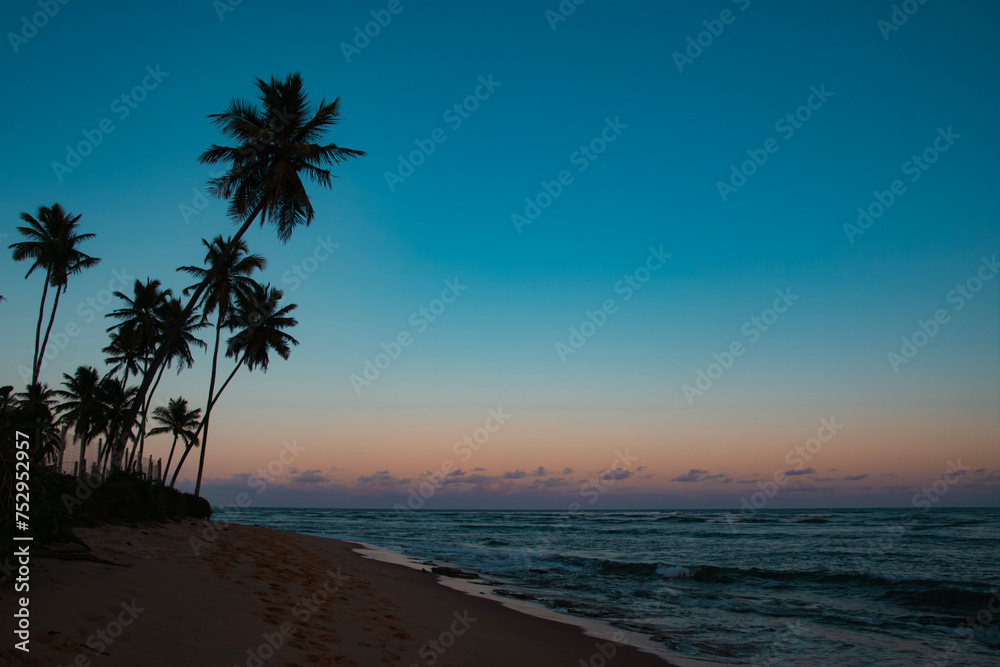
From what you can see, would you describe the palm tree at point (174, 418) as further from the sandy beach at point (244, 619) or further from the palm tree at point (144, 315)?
the sandy beach at point (244, 619)

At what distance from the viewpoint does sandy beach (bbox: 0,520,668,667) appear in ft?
14.1

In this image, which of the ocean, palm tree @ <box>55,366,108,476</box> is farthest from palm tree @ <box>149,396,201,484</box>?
the ocean

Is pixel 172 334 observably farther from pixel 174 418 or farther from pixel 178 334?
pixel 174 418

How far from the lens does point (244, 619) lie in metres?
5.73

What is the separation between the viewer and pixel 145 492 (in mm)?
13875

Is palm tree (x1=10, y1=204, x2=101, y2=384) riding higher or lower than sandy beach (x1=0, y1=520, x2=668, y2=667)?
higher

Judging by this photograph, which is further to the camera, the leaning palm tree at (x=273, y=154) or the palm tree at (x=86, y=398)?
the palm tree at (x=86, y=398)

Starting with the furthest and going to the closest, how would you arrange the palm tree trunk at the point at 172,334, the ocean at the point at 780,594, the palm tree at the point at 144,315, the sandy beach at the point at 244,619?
the palm tree at the point at 144,315 → the palm tree trunk at the point at 172,334 → the ocean at the point at 780,594 → the sandy beach at the point at 244,619

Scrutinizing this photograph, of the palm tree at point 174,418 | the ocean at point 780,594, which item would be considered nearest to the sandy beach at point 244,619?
the ocean at point 780,594

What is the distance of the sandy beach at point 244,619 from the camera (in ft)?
14.1

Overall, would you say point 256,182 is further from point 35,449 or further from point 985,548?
point 985,548

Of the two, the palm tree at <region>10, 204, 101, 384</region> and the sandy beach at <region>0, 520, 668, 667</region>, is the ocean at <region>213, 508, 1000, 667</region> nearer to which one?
the sandy beach at <region>0, 520, 668, 667</region>

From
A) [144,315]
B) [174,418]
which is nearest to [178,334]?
[144,315]

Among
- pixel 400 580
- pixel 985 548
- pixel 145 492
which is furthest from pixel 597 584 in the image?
pixel 985 548
